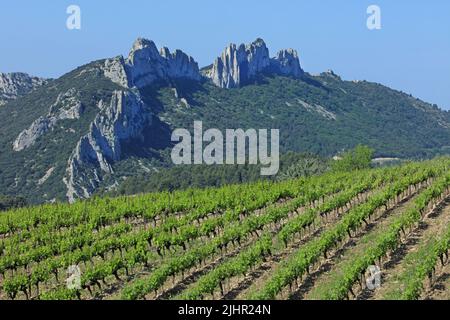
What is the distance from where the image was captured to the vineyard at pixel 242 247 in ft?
95.0

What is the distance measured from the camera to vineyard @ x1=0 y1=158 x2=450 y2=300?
2895cm

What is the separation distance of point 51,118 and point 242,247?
5860 inches

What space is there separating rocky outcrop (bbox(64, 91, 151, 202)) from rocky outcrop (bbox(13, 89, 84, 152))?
7.87m

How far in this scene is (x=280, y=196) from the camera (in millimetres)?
51938
